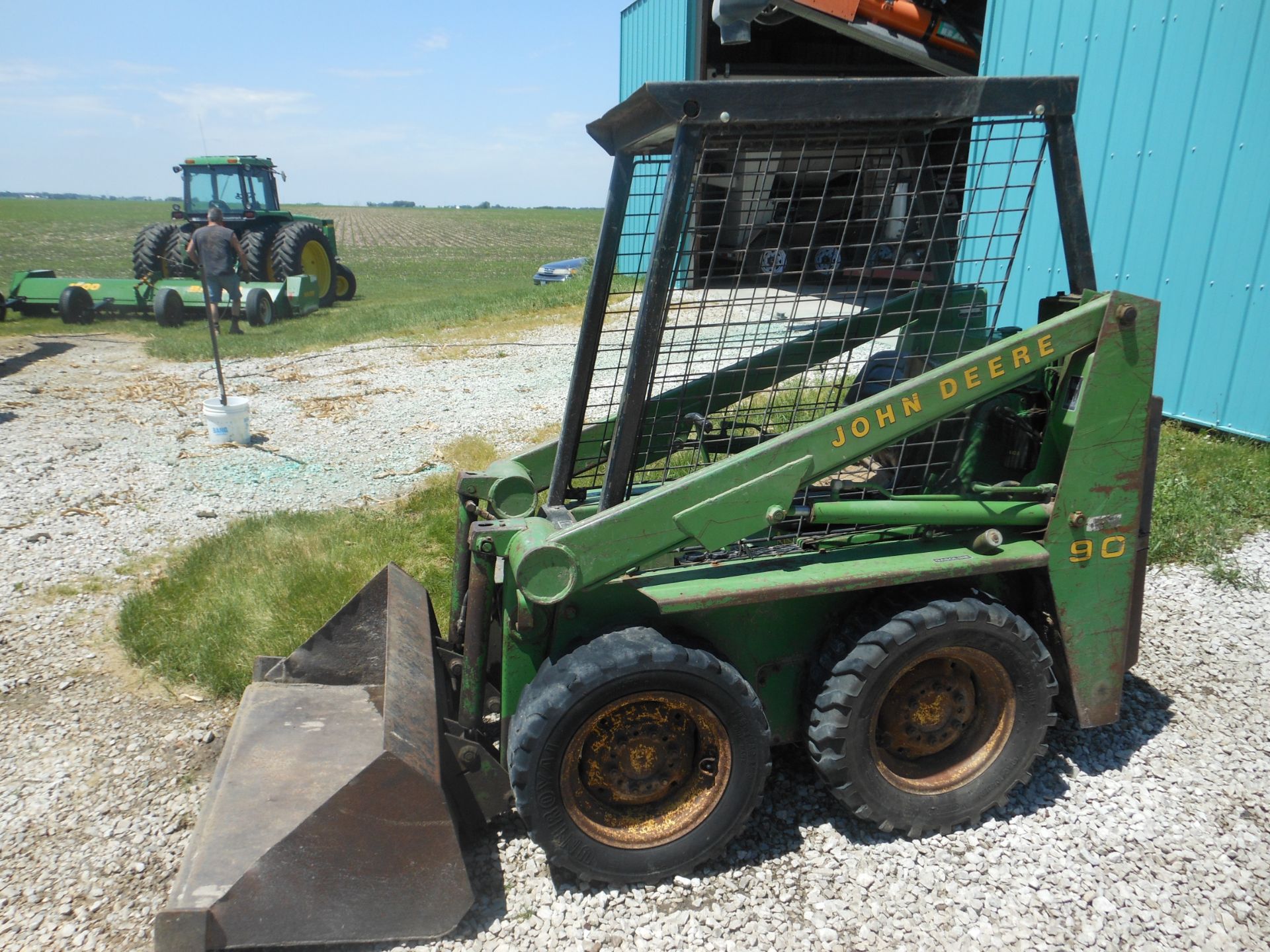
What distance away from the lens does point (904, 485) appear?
3.53 metres

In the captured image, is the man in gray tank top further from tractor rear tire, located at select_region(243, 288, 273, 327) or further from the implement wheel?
the implement wheel

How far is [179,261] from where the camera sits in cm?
1644

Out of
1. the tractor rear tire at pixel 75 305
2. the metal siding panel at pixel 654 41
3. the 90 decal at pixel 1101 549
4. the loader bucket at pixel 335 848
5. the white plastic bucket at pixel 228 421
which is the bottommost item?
the loader bucket at pixel 335 848

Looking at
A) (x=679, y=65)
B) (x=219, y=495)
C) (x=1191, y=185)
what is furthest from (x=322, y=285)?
(x=1191, y=185)

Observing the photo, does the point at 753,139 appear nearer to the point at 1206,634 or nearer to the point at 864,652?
the point at 864,652

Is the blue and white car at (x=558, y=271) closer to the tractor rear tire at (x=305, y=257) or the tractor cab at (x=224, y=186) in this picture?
the tractor rear tire at (x=305, y=257)

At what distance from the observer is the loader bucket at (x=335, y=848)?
2510mm

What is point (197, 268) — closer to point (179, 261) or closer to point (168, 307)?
point (179, 261)

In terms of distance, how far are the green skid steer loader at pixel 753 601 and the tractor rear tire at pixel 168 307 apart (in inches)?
516

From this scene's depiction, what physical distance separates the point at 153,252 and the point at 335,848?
17.0 metres

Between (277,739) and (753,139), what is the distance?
2565 millimetres

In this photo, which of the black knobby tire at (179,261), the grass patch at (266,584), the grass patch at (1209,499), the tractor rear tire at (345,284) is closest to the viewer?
the grass patch at (266,584)

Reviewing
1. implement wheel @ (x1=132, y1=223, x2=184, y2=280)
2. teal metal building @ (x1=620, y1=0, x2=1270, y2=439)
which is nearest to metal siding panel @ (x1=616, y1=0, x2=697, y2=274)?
teal metal building @ (x1=620, y1=0, x2=1270, y2=439)

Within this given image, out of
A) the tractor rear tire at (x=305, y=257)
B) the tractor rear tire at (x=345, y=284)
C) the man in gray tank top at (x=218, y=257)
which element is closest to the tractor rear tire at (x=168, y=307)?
the man in gray tank top at (x=218, y=257)
